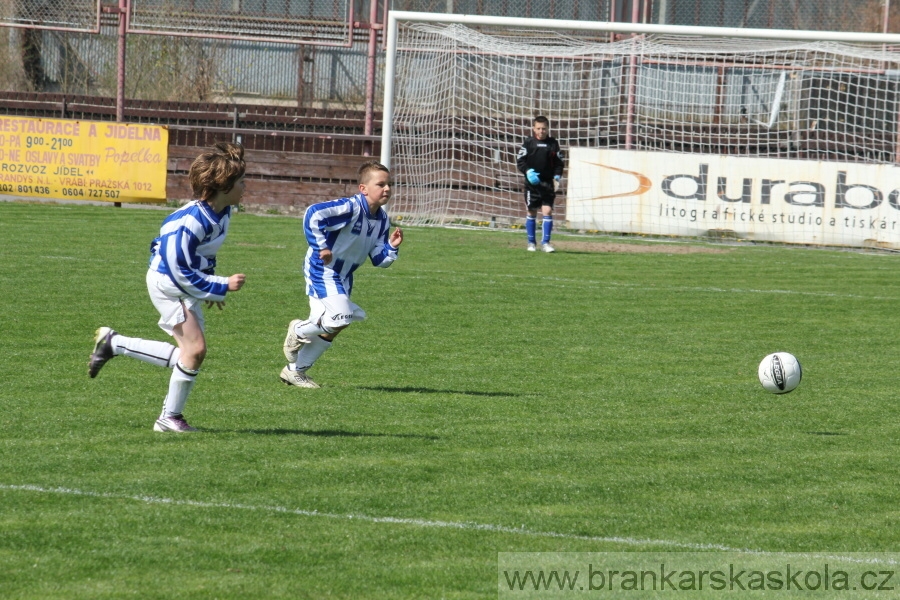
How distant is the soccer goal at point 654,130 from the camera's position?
18.9 metres

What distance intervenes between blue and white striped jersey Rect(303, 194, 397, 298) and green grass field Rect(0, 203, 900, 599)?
699 millimetres

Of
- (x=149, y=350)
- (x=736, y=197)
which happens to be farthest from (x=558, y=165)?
(x=149, y=350)

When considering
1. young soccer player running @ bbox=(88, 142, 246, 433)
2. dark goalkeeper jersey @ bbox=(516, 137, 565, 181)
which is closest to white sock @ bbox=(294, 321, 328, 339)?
young soccer player running @ bbox=(88, 142, 246, 433)

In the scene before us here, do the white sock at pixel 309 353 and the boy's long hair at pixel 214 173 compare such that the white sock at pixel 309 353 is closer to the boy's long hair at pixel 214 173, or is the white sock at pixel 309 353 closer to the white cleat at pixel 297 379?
the white cleat at pixel 297 379

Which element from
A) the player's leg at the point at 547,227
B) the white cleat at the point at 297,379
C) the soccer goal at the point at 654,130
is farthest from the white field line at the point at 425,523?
the soccer goal at the point at 654,130

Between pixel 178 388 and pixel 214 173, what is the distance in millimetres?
1154

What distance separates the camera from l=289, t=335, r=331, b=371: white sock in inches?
316

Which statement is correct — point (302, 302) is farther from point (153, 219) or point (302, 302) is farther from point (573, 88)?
point (573, 88)

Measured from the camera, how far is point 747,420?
737 centimetres

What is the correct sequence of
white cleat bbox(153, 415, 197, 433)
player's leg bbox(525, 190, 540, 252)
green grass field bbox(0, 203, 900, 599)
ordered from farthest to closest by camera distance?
1. player's leg bbox(525, 190, 540, 252)
2. white cleat bbox(153, 415, 197, 433)
3. green grass field bbox(0, 203, 900, 599)

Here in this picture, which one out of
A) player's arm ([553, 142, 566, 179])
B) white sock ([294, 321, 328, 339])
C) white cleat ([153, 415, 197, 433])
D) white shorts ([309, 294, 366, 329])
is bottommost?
white cleat ([153, 415, 197, 433])

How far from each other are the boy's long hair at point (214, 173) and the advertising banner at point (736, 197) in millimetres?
13927

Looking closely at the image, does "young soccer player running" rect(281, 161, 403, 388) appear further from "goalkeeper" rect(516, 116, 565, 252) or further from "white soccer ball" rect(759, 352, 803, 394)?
"goalkeeper" rect(516, 116, 565, 252)

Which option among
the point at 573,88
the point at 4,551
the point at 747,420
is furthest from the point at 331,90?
the point at 4,551
